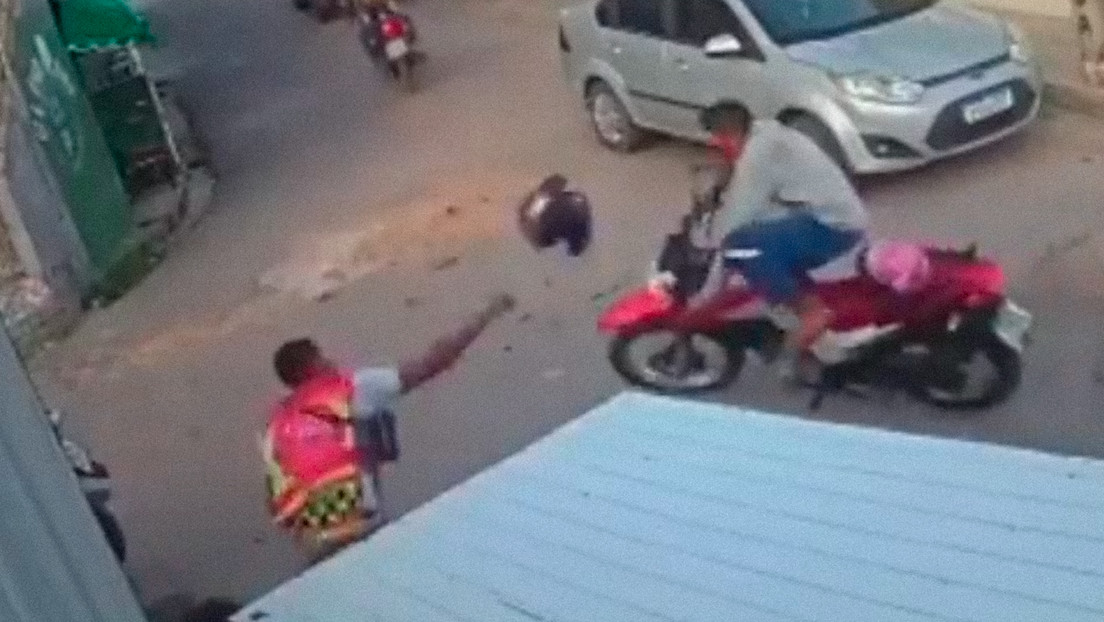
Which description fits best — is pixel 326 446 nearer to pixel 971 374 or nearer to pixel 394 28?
pixel 971 374

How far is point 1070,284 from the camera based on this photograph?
10.9 m

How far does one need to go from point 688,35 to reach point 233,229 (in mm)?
4469

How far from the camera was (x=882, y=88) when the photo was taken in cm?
1307

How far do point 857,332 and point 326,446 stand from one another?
2822mm

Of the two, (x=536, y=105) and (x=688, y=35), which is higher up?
(x=688, y=35)

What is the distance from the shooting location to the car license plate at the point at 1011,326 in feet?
30.1

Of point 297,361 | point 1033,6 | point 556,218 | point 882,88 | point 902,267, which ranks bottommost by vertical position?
point 1033,6

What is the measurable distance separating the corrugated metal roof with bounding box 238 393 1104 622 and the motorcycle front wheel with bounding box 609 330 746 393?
4.16 meters

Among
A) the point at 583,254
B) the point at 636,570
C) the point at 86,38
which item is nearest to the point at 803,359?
the point at 583,254

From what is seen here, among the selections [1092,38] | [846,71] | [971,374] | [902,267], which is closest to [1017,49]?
[1092,38]

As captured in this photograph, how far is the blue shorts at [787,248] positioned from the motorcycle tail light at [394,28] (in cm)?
1063

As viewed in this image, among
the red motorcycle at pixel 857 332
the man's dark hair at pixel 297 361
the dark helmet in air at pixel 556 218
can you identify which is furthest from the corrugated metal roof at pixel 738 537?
the dark helmet in air at pixel 556 218

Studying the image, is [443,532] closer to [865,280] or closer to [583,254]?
[865,280]

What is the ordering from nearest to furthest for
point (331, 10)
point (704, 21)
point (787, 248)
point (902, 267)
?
point (902, 267), point (787, 248), point (704, 21), point (331, 10)
